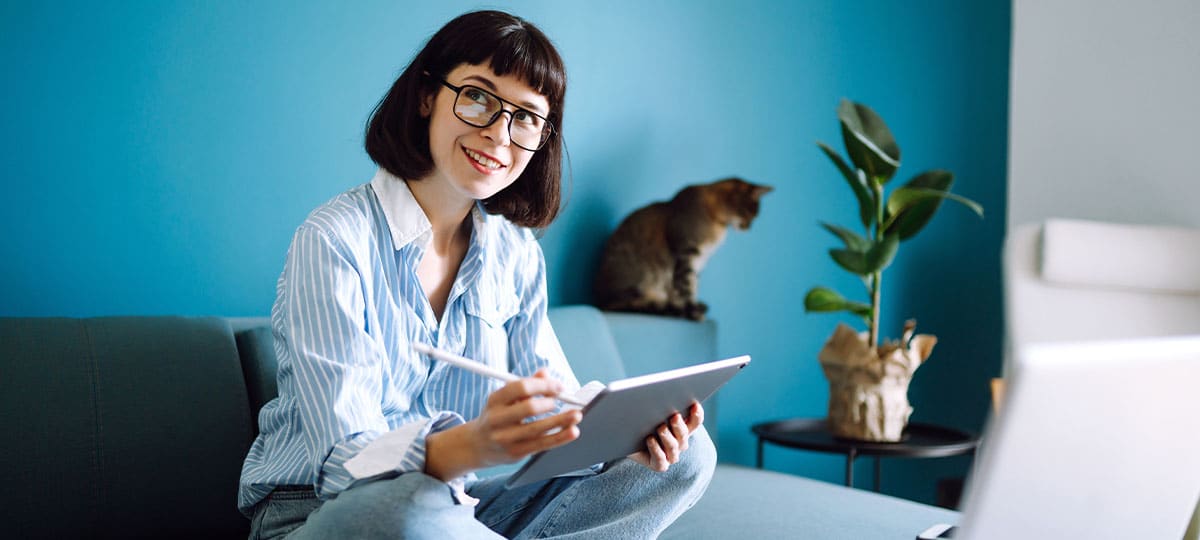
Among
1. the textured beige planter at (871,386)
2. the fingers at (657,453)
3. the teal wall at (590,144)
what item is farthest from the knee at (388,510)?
the textured beige planter at (871,386)

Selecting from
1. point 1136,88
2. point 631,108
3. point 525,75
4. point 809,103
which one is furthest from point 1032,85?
point 525,75

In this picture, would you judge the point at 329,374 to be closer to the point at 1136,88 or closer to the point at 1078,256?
the point at 1078,256

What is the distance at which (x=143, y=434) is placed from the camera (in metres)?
1.43

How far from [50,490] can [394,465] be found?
1.99 feet

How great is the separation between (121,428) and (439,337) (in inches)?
18.4

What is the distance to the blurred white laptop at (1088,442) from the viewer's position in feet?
2.40

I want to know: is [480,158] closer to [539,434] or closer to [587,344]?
[539,434]

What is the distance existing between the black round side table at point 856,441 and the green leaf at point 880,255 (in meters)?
0.42

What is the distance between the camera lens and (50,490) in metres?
1.35

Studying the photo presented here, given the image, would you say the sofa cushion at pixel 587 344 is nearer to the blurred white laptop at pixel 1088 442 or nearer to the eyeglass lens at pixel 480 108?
the eyeglass lens at pixel 480 108

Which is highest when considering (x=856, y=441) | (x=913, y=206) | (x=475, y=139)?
(x=475, y=139)

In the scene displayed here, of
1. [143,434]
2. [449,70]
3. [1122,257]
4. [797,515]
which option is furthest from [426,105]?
[1122,257]

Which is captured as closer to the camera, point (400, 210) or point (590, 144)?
point (400, 210)

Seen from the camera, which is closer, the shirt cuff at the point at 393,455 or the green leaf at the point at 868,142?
the shirt cuff at the point at 393,455
